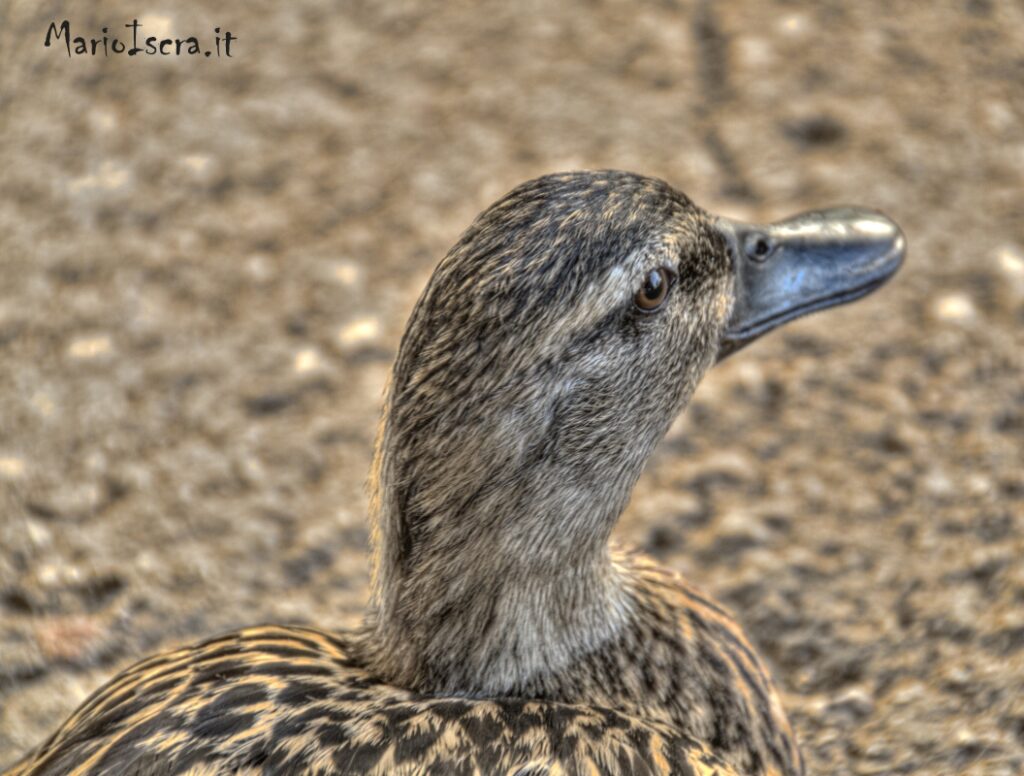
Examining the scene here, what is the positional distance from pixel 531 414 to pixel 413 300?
177cm

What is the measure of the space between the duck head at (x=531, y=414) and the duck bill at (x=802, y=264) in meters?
0.10

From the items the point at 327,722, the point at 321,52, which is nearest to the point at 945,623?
the point at 327,722

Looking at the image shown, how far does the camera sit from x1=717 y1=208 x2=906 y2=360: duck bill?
222 cm

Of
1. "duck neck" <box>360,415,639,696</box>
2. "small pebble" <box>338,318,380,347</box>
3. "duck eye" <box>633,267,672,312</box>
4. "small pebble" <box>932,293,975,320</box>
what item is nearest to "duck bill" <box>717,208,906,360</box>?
"duck eye" <box>633,267,672,312</box>

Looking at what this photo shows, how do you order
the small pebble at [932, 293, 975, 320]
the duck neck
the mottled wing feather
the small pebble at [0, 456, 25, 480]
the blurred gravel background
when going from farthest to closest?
1. the small pebble at [932, 293, 975, 320]
2. the small pebble at [0, 456, 25, 480]
3. the blurred gravel background
4. the duck neck
5. the mottled wing feather

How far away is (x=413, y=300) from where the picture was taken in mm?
3541

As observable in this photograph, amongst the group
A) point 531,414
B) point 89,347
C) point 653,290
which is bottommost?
point 89,347

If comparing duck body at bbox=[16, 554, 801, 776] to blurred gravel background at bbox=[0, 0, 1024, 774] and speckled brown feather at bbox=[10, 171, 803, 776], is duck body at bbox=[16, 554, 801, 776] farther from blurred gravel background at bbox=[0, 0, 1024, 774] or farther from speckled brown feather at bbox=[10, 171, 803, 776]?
blurred gravel background at bbox=[0, 0, 1024, 774]

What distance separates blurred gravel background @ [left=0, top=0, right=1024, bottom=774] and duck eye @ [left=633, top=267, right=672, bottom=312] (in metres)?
1.18

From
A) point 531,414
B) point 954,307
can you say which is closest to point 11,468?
point 531,414

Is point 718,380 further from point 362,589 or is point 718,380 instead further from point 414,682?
point 414,682

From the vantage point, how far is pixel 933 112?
154 inches

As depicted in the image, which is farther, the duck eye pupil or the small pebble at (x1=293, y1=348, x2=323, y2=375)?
the small pebble at (x1=293, y1=348, x2=323, y2=375)

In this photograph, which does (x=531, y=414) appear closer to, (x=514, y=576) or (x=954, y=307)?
(x=514, y=576)
